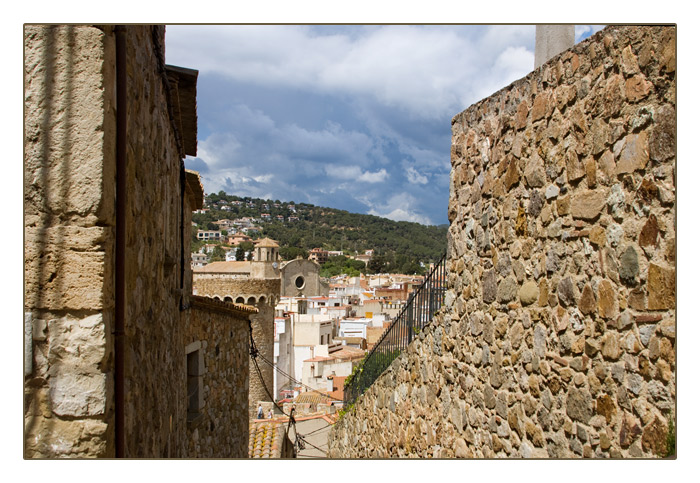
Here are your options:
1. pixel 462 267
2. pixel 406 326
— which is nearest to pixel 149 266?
pixel 462 267

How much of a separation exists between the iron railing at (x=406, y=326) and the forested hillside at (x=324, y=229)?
58.7m

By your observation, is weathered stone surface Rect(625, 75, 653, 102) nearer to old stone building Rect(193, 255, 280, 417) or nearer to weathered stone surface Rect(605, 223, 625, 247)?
weathered stone surface Rect(605, 223, 625, 247)

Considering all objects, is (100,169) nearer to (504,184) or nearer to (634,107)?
(634,107)

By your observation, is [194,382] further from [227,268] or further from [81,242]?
[227,268]

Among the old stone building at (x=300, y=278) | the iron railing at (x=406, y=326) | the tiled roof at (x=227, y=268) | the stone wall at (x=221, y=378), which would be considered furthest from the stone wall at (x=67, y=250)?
the old stone building at (x=300, y=278)

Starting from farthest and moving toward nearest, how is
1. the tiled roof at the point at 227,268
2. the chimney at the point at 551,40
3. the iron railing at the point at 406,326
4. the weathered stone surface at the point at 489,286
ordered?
the tiled roof at the point at 227,268
the iron railing at the point at 406,326
the weathered stone surface at the point at 489,286
the chimney at the point at 551,40

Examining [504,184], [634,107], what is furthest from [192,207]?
[634,107]

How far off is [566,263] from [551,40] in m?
1.54

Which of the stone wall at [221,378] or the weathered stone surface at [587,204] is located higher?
the weathered stone surface at [587,204]

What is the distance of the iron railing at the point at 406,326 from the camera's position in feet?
18.8

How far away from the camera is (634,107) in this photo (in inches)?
109

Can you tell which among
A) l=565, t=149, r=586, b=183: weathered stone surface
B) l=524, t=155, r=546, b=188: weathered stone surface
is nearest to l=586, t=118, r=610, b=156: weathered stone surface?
l=565, t=149, r=586, b=183: weathered stone surface

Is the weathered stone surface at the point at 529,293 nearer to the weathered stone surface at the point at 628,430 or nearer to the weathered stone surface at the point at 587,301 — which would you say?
the weathered stone surface at the point at 587,301

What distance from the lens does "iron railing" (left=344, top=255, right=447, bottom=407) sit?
18.8 ft
